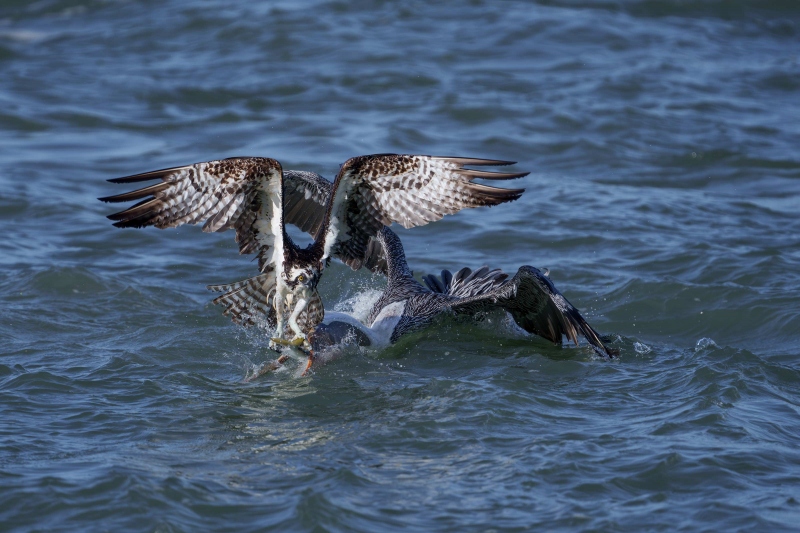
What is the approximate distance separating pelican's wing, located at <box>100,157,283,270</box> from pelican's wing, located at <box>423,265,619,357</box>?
1588mm

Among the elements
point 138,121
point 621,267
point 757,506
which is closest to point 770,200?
point 621,267

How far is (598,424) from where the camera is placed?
5.80 metres

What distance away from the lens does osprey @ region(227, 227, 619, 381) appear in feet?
21.8

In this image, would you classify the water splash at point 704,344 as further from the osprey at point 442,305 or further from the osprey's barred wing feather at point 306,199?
the osprey's barred wing feather at point 306,199

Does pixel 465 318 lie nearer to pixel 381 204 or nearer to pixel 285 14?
pixel 381 204

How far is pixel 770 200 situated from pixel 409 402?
19.9ft

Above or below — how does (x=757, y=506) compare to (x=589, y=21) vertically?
below

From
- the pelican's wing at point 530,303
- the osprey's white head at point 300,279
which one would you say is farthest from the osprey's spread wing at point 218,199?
the pelican's wing at point 530,303

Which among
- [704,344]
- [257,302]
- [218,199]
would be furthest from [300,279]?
[704,344]

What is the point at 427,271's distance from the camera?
9.20m

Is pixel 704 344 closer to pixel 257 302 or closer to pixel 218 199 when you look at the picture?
pixel 257 302

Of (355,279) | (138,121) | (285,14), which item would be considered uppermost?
(285,14)

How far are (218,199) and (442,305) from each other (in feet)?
6.48

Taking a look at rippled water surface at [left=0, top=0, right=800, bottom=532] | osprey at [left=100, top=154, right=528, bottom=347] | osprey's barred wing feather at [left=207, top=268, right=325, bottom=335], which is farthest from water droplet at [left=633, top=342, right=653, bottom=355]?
osprey's barred wing feather at [left=207, top=268, right=325, bottom=335]
